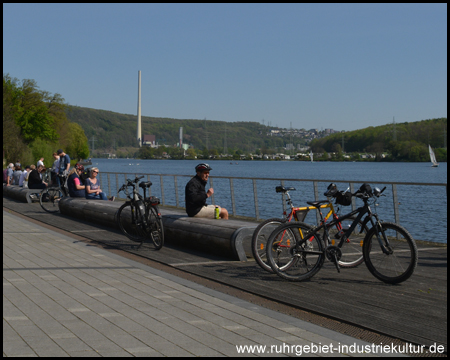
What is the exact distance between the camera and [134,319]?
5250mm

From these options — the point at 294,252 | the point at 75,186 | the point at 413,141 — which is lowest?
the point at 294,252

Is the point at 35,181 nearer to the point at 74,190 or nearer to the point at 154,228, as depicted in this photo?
the point at 74,190

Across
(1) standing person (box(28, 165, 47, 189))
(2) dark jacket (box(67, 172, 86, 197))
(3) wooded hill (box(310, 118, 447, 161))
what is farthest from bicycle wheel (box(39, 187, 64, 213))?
(3) wooded hill (box(310, 118, 447, 161))

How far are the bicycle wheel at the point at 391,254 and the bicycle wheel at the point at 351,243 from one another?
264 millimetres

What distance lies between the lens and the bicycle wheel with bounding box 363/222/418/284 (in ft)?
22.0

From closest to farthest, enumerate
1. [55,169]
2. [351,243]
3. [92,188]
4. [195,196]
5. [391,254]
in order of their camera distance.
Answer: [391,254]
[351,243]
[195,196]
[92,188]
[55,169]

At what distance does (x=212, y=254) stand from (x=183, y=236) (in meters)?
0.81

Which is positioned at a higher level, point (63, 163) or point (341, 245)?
point (63, 163)

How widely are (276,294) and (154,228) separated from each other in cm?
390

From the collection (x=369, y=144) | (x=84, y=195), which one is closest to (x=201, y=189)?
(x=84, y=195)

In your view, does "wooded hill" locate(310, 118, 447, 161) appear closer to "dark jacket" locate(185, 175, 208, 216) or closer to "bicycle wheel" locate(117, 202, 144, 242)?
"bicycle wheel" locate(117, 202, 144, 242)

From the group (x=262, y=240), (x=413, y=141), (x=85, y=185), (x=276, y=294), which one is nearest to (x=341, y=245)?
(x=262, y=240)

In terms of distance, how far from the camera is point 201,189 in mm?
10000

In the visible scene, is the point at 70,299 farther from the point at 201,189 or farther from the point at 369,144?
the point at 369,144
